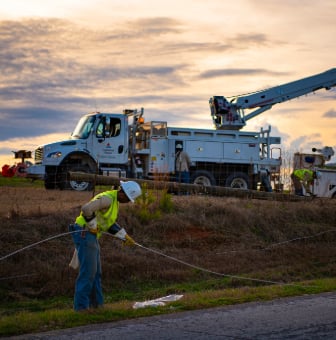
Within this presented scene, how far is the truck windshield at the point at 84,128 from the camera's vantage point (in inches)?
1064

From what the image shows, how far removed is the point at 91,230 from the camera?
9484mm

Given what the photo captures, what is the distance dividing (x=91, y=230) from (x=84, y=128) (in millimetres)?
17995

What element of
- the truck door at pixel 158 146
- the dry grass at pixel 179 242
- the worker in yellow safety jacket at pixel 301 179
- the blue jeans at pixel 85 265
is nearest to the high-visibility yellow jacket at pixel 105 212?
the blue jeans at pixel 85 265

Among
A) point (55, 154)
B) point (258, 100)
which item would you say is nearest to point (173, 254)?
point (55, 154)

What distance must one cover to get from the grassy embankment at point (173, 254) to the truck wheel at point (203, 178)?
219 inches

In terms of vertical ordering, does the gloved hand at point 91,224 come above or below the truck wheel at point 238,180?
below

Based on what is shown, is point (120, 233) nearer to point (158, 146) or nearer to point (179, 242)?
point (179, 242)

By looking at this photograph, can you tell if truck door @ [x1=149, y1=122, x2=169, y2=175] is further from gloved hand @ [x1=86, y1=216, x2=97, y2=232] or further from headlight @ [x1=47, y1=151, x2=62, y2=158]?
gloved hand @ [x1=86, y1=216, x2=97, y2=232]

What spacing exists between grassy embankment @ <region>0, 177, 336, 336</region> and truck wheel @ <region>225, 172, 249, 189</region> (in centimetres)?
634

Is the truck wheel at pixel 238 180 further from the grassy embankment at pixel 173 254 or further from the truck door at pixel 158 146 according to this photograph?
the grassy embankment at pixel 173 254

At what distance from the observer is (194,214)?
19469 millimetres

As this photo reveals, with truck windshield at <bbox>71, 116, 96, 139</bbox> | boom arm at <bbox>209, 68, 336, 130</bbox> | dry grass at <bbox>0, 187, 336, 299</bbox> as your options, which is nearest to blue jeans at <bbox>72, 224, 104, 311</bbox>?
dry grass at <bbox>0, 187, 336, 299</bbox>

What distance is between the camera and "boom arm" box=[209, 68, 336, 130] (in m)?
29.9

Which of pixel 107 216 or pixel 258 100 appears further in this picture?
pixel 258 100
